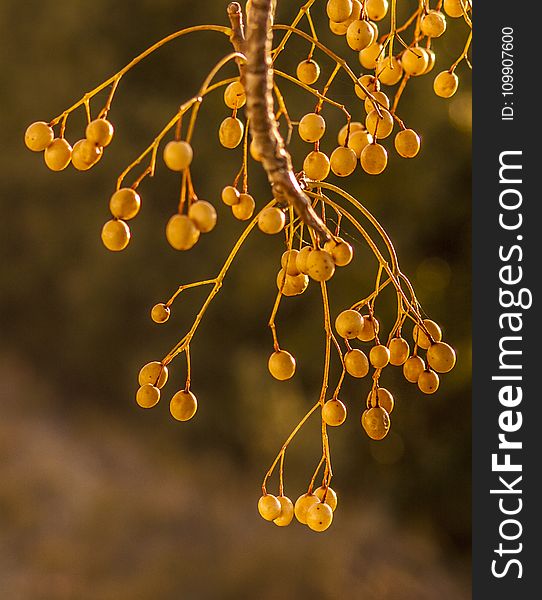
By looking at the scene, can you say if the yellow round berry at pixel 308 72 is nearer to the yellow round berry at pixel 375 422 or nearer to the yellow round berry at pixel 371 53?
the yellow round berry at pixel 371 53

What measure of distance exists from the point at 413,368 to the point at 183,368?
57.1 inches

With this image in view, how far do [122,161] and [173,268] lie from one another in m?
0.26

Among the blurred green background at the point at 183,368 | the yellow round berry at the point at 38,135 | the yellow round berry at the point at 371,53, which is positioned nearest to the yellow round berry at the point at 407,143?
the yellow round berry at the point at 371,53

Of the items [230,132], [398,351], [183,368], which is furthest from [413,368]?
[183,368]

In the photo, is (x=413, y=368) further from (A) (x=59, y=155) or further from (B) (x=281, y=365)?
(A) (x=59, y=155)

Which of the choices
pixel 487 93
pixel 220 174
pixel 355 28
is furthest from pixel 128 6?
pixel 355 28

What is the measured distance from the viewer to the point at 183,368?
5.75 ft

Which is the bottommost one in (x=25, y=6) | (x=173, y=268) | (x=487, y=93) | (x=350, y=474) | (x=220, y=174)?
(x=487, y=93)

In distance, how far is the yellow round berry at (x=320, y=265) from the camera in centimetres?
24

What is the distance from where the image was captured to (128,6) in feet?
6.07

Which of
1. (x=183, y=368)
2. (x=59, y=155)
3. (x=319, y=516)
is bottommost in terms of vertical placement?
(x=319, y=516)

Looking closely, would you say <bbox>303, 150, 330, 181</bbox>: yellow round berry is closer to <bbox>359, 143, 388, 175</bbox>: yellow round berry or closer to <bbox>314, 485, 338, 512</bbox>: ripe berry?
<bbox>359, 143, 388, 175</bbox>: yellow round berry

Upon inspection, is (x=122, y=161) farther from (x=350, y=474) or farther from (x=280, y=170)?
(x=280, y=170)

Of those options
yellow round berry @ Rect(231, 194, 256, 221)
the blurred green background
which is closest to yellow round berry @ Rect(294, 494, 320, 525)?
yellow round berry @ Rect(231, 194, 256, 221)
